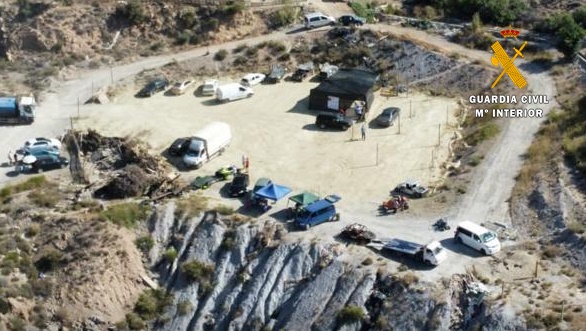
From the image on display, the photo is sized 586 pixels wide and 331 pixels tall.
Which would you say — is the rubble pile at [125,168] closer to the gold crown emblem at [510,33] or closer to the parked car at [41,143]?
the parked car at [41,143]

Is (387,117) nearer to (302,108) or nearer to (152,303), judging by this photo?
(302,108)

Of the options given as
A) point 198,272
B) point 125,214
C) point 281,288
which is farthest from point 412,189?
point 125,214

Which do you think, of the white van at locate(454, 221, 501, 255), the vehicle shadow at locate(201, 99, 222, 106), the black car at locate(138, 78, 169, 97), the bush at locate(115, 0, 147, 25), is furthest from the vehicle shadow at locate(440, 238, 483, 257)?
the bush at locate(115, 0, 147, 25)

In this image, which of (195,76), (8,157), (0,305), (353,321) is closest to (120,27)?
(195,76)

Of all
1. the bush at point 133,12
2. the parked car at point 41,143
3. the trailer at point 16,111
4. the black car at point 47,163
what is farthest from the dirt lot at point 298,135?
the bush at point 133,12

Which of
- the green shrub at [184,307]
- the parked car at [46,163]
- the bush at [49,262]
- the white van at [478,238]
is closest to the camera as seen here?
the white van at [478,238]

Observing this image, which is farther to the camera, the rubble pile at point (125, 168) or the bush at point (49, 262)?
the rubble pile at point (125, 168)
